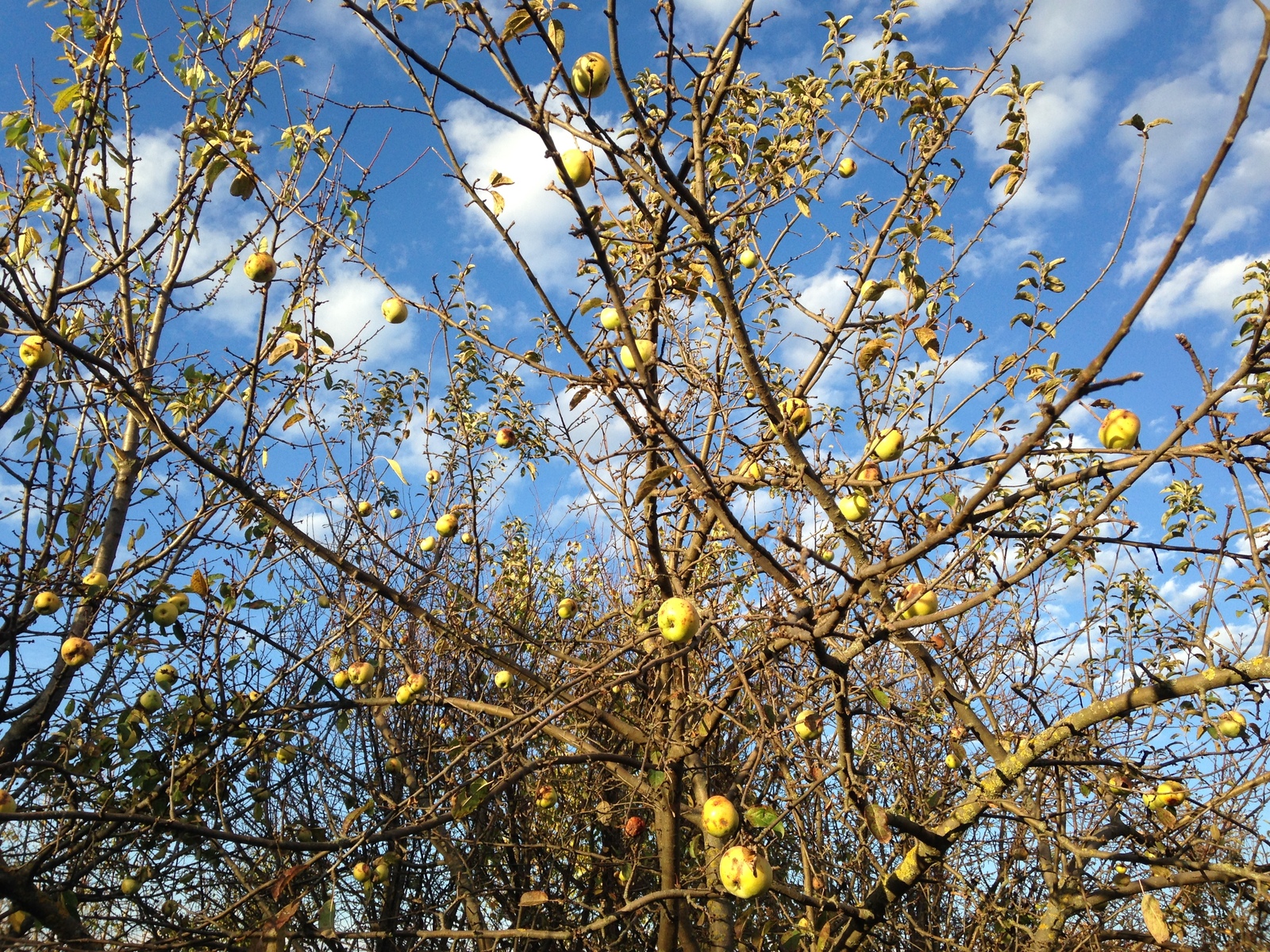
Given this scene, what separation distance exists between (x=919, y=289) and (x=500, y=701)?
12.6ft

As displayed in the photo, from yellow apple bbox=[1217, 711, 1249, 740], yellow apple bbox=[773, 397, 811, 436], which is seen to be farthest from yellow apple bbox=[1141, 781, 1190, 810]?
yellow apple bbox=[773, 397, 811, 436]

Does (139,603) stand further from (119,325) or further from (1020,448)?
(1020,448)

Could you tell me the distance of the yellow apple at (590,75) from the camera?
2250 millimetres

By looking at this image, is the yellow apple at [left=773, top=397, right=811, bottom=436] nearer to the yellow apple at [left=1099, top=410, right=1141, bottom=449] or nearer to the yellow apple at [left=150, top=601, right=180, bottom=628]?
the yellow apple at [left=1099, top=410, right=1141, bottom=449]

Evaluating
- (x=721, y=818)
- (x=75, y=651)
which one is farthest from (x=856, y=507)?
(x=75, y=651)

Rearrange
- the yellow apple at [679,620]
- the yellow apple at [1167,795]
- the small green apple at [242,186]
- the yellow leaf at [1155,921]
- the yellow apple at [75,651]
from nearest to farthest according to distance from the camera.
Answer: the yellow leaf at [1155,921] < the yellow apple at [679,620] < the small green apple at [242,186] < the yellow apple at [1167,795] < the yellow apple at [75,651]

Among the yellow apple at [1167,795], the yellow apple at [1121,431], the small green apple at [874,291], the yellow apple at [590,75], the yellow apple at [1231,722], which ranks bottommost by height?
the yellow apple at [1167,795]

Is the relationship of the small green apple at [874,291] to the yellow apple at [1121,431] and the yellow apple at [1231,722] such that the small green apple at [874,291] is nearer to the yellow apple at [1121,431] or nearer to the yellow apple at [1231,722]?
the yellow apple at [1121,431]

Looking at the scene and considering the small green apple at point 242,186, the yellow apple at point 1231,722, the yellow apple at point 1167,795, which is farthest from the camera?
the yellow apple at point 1231,722

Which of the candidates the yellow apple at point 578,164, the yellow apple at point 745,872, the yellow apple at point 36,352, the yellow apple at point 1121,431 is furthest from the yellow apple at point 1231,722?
the yellow apple at point 36,352

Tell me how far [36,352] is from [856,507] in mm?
3005

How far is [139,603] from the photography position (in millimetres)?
2895

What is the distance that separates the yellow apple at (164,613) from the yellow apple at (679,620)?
1.93m

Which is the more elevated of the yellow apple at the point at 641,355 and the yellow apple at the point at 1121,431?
the yellow apple at the point at 641,355
